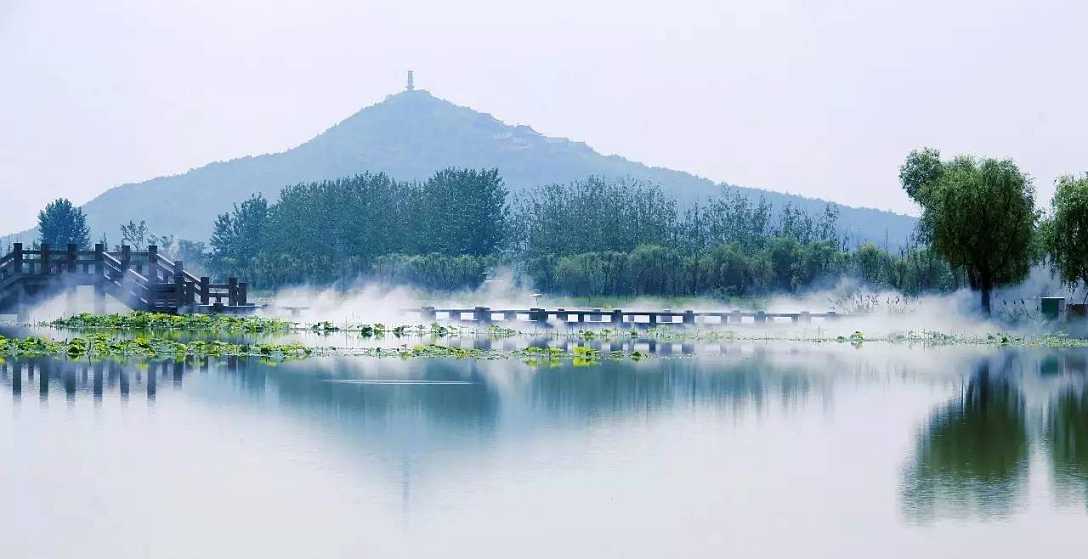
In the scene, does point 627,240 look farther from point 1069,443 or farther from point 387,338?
point 1069,443

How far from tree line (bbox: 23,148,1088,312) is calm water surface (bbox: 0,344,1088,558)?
2365 cm

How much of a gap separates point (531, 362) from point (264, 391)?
9729 millimetres

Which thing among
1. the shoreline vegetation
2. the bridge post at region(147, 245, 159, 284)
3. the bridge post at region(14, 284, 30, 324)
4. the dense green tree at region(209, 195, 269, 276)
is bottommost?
the shoreline vegetation

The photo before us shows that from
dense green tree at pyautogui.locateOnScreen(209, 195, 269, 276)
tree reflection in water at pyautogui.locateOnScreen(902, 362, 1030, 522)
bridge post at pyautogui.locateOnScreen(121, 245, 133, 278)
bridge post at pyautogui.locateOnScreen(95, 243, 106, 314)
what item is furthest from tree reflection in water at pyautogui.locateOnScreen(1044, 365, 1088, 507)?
dense green tree at pyautogui.locateOnScreen(209, 195, 269, 276)

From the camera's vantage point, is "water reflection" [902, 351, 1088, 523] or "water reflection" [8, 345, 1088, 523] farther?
"water reflection" [8, 345, 1088, 523]

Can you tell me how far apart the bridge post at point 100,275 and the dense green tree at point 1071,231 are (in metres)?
36.9

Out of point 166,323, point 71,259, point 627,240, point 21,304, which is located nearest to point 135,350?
point 166,323

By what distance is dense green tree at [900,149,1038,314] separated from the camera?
173 ft

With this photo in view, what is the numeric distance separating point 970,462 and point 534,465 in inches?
239

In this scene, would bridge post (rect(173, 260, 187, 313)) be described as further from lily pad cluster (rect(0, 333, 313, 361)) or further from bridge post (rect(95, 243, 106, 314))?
lily pad cluster (rect(0, 333, 313, 361))

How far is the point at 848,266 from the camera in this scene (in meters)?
72.1

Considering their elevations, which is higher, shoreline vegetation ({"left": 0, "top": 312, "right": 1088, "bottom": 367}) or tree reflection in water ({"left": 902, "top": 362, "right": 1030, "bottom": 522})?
shoreline vegetation ({"left": 0, "top": 312, "right": 1088, "bottom": 367})

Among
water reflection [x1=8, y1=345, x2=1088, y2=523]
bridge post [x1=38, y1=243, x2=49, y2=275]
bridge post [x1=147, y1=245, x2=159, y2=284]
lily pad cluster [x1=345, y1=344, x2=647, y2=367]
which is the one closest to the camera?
water reflection [x1=8, y1=345, x2=1088, y2=523]

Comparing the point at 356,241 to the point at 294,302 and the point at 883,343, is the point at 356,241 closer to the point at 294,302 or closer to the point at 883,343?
the point at 294,302
